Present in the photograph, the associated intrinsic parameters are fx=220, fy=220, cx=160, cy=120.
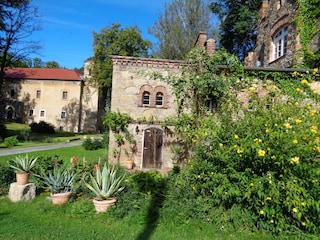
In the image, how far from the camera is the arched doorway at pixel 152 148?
484 inches

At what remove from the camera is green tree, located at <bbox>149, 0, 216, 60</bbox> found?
87.9 feet

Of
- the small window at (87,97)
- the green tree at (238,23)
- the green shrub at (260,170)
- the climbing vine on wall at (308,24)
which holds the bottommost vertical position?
the green shrub at (260,170)

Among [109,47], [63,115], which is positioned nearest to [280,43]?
[109,47]

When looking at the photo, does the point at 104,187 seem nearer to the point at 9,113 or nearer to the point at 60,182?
the point at 60,182

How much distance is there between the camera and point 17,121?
130 feet

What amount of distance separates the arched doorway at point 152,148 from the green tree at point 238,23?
71.0ft

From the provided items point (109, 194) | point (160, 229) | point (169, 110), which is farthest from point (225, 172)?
point (169, 110)

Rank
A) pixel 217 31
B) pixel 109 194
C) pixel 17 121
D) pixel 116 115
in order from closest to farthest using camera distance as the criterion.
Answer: pixel 109 194 < pixel 116 115 < pixel 217 31 < pixel 17 121

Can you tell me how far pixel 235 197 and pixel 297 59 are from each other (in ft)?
36.8

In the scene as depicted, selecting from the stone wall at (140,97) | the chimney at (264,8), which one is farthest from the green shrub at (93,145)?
the chimney at (264,8)

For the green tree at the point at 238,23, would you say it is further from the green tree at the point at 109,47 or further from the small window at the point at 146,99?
the small window at the point at 146,99

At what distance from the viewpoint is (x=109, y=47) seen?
1260 inches

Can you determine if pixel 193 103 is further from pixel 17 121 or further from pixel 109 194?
pixel 17 121

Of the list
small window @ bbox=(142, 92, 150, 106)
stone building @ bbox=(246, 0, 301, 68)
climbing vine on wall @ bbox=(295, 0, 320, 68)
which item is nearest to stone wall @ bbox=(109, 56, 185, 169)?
small window @ bbox=(142, 92, 150, 106)
